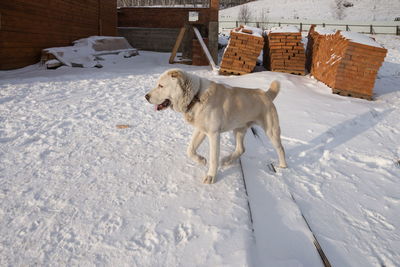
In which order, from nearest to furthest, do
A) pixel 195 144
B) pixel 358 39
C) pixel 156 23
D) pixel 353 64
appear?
pixel 195 144, pixel 353 64, pixel 358 39, pixel 156 23

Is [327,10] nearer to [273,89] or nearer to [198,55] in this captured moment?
[198,55]

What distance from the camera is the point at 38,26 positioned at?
39.8 feet

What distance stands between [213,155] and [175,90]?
90 cm

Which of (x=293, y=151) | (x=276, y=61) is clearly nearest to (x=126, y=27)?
(x=276, y=61)

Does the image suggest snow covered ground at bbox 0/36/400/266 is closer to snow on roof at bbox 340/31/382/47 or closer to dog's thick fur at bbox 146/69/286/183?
dog's thick fur at bbox 146/69/286/183

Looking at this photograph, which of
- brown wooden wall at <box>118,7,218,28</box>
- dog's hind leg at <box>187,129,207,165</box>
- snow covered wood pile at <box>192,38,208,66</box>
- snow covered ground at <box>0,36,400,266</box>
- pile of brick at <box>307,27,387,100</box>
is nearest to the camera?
→ snow covered ground at <box>0,36,400,266</box>

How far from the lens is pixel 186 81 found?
3.27 m

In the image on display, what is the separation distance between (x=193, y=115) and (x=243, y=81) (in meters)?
6.02

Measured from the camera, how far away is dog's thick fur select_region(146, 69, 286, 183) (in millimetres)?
3268

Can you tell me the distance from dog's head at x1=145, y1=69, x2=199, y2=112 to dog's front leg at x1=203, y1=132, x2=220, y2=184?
18.5 inches

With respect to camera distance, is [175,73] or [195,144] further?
[195,144]

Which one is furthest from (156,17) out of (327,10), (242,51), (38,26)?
(327,10)

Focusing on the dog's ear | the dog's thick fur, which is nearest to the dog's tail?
the dog's thick fur

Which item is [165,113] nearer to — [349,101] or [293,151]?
[293,151]
